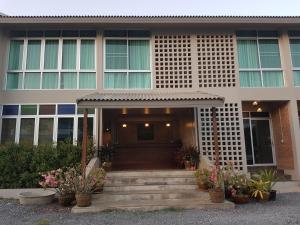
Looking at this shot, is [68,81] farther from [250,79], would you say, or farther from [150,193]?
[250,79]

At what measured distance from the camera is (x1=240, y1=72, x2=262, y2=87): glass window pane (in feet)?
41.7

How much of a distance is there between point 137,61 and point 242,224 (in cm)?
839

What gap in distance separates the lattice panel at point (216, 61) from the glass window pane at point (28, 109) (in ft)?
23.8

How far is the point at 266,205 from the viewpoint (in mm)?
8562

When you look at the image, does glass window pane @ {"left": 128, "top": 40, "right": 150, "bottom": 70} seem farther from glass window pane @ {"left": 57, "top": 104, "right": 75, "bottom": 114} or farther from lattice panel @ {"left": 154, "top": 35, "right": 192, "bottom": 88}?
glass window pane @ {"left": 57, "top": 104, "right": 75, "bottom": 114}

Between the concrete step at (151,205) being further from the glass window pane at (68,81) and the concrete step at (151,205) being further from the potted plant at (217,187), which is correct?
the glass window pane at (68,81)

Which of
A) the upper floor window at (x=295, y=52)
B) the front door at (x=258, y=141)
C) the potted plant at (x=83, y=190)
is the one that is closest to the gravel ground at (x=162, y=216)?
the potted plant at (x=83, y=190)

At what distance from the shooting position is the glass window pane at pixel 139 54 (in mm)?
12758

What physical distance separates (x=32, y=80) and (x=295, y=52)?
39.1 ft

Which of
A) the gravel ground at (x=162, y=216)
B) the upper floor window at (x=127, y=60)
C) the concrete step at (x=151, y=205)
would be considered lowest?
the gravel ground at (x=162, y=216)

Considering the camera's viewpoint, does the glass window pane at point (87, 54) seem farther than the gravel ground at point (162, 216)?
Yes

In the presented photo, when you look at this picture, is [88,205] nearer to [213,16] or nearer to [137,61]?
[137,61]

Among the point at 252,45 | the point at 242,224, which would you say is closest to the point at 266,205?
the point at 242,224

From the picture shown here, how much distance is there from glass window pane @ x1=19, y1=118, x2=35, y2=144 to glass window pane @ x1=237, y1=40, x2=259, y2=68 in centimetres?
954
